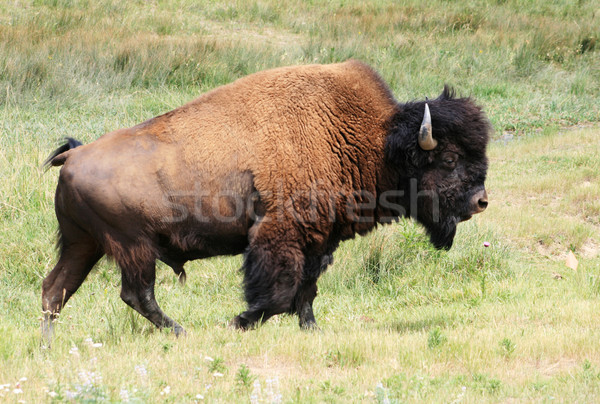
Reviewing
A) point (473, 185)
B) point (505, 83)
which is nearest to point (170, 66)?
point (505, 83)

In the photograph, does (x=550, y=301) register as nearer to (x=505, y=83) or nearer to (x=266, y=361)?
(x=266, y=361)

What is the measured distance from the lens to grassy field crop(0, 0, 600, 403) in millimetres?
4281

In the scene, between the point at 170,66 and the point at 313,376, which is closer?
the point at 313,376

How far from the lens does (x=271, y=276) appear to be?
211 inches

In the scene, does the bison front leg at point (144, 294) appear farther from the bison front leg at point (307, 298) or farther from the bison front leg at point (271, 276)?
the bison front leg at point (307, 298)

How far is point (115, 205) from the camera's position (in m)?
5.21

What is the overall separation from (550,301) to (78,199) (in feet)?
13.1

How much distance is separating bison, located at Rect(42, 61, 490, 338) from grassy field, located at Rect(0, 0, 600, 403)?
21.5 inches

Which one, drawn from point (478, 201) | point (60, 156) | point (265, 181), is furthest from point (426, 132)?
point (60, 156)

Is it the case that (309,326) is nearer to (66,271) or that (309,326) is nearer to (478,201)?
(478,201)

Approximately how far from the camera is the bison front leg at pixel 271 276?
538cm

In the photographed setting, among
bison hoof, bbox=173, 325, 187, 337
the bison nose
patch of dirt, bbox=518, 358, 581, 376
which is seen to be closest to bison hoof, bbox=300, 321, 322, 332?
bison hoof, bbox=173, 325, 187, 337

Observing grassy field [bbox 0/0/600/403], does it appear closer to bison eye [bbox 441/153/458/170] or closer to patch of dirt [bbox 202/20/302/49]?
patch of dirt [bbox 202/20/302/49]

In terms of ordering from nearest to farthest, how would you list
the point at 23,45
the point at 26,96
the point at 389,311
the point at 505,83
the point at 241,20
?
1. the point at 389,311
2. the point at 26,96
3. the point at 23,45
4. the point at 505,83
5. the point at 241,20
